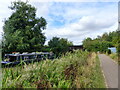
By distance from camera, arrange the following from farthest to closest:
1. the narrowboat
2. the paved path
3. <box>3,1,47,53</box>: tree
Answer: <box>3,1,47,53</box>: tree
the paved path
the narrowboat

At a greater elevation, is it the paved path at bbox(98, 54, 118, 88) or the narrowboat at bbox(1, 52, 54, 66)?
the narrowboat at bbox(1, 52, 54, 66)

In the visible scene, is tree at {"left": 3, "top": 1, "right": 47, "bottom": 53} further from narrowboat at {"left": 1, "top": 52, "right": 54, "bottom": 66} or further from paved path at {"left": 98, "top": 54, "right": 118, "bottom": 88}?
paved path at {"left": 98, "top": 54, "right": 118, "bottom": 88}

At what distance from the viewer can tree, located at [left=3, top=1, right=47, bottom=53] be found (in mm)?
16891

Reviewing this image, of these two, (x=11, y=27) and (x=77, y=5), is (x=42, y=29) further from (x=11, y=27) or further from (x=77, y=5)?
(x=77, y=5)

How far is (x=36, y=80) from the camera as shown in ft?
10.6

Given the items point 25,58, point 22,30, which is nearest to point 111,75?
point 25,58

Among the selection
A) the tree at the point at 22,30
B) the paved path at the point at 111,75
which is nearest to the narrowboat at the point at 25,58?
the paved path at the point at 111,75

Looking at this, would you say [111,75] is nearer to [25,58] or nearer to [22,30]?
[25,58]

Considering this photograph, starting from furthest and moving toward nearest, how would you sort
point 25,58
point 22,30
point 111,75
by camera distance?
1. point 22,30
2. point 25,58
3. point 111,75

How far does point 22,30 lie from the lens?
18.8 meters

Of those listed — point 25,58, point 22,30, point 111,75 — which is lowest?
point 111,75

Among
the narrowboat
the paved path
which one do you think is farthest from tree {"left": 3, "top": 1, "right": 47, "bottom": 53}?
the paved path

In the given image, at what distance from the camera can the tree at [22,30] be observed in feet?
55.4

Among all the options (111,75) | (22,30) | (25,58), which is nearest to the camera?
(111,75)
